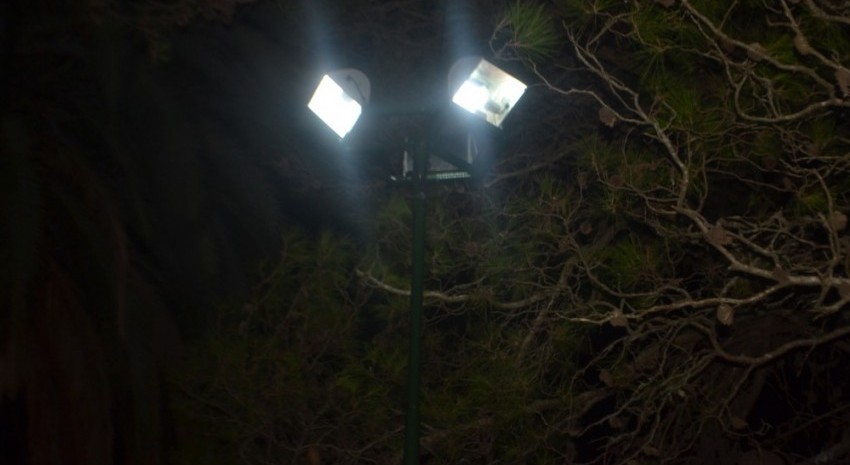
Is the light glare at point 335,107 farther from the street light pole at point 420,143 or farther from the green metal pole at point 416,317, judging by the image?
the green metal pole at point 416,317

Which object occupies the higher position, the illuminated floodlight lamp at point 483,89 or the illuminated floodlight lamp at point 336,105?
the illuminated floodlight lamp at point 336,105

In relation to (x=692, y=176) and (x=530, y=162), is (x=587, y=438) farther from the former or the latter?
(x=692, y=176)

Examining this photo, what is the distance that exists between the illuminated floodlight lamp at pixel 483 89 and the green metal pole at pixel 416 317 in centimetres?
43

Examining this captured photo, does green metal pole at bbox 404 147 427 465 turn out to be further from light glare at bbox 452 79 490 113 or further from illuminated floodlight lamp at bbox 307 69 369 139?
illuminated floodlight lamp at bbox 307 69 369 139

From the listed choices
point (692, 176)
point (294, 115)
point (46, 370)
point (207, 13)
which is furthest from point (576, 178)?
point (46, 370)

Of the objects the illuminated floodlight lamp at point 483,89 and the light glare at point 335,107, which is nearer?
the illuminated floodlight lamp at point 483,89

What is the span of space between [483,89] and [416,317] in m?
1.46

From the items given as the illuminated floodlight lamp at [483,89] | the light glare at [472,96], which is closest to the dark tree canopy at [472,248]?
the illuminated floodlight lamp at [483,89]

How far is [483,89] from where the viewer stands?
8047 millimetres

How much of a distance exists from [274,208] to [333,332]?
1106 millimetres

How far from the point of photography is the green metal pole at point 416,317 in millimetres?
7844

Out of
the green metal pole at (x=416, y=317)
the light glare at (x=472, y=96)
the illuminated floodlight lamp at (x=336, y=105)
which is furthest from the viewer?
the illuminated floodlight lamp at (x=336, y=105)

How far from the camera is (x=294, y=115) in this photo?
994 cm

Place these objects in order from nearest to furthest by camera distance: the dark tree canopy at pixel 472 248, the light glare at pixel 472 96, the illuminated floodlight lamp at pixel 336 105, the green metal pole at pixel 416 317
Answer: the green metal pole at pixel 416 317
the light glare at pixel 472 96
the illuminated floodlight lamp at pixel 336 105
the dark tree canopy at pixel 472 248
